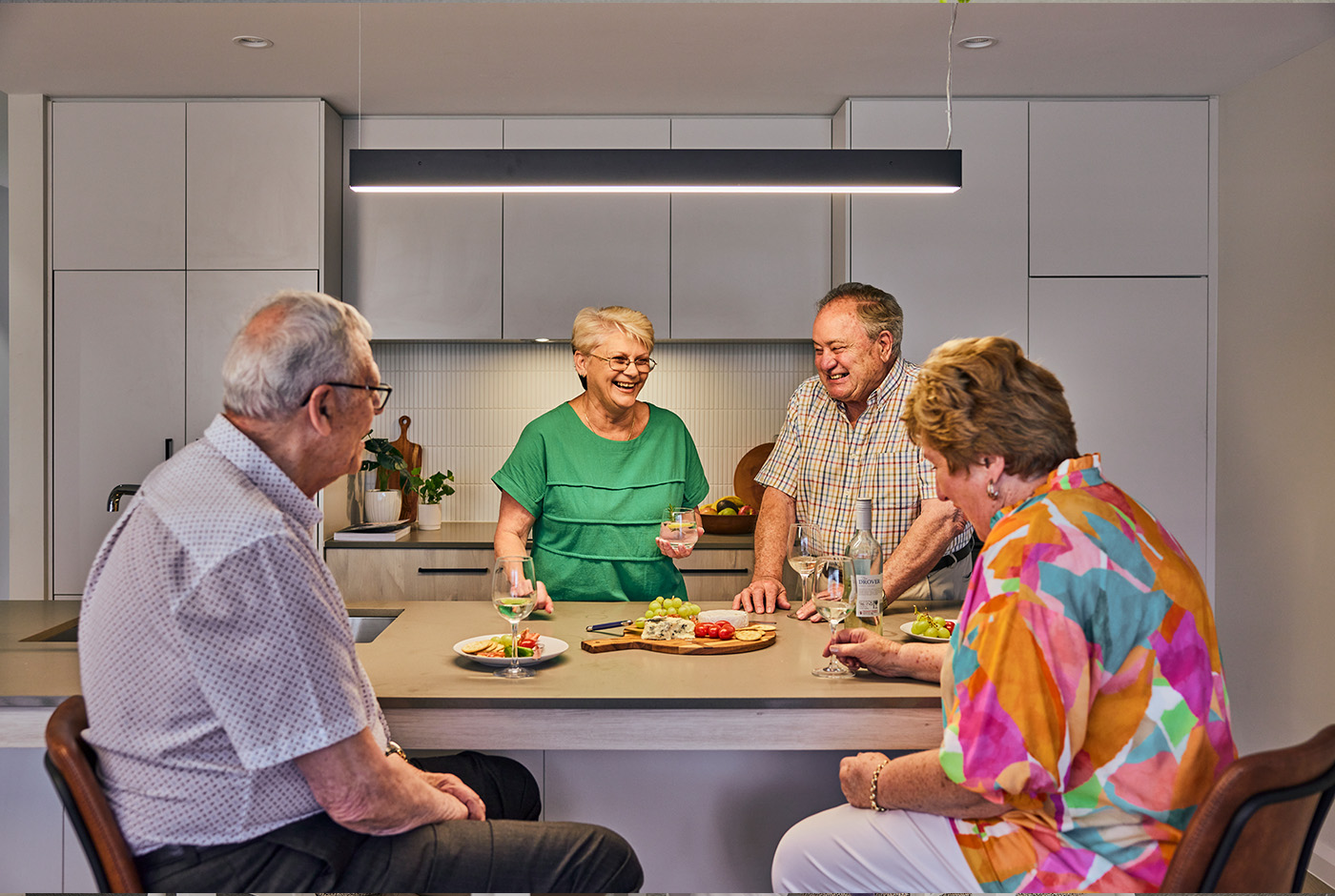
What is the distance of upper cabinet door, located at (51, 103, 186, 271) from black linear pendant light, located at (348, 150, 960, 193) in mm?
2073

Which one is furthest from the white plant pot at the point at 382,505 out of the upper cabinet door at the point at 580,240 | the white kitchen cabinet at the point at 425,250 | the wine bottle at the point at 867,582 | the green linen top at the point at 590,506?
the wine bottle at the point at 867,582

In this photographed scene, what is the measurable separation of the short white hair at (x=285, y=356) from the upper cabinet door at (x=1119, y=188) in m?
3.03

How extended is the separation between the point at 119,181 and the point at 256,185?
516 millimetres

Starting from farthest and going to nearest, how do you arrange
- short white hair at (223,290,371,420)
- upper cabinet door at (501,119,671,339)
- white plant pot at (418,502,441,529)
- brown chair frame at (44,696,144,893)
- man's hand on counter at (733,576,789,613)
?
1. white plant pot at (418,502,441,529)
2. upper cabinet door at (501,119,671,339)
3. man's hand on counter at (733,576,789,613)
4. short white hair at (223,290,371,420)
5. brown chair frame at (44,696,144,893)

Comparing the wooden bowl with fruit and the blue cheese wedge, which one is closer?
the blue cheese wedge

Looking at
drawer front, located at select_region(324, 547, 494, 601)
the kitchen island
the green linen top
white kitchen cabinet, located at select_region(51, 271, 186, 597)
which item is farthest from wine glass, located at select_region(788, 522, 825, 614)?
white kitchen cabinet, located at select_region(51, 271, 186, 597)

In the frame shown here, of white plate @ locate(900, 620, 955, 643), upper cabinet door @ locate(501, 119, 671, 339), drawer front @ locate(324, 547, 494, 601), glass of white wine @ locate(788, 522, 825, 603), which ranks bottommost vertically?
drawer front @ locate(324, 547, 494, 601)

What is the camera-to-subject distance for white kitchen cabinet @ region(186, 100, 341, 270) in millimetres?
3766

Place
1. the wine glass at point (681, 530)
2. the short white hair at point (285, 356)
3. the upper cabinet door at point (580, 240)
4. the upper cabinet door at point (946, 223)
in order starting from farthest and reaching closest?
1. the upper cabinet door at point (580, 240)
2. the upper cabinet door at point (946, 223)
3. the wine glass at point (681, 530)
4. the short white hair at point (285, 356)

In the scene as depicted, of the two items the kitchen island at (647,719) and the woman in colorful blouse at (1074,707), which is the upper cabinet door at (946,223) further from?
the woman in colorful blouse at (1074,707)

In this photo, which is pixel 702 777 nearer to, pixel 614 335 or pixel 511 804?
pixel 511 804

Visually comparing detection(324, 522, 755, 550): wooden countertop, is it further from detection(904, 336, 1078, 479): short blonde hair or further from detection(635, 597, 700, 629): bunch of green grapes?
detection(904, 336, 1078, 479): short blonde hair

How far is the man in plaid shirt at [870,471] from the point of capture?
93.4 inches

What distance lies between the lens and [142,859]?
134cm
